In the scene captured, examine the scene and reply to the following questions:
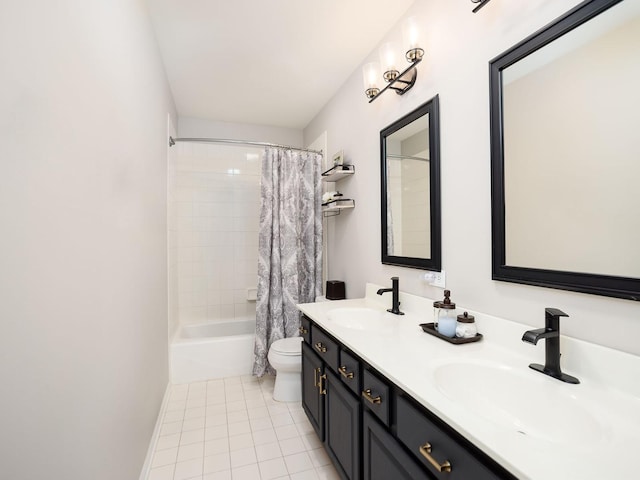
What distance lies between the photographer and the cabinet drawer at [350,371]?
1217 millimetres

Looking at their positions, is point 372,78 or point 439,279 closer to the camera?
point 439,279

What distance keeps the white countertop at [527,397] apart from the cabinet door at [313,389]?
441 mm

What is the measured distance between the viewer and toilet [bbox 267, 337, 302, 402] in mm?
2254

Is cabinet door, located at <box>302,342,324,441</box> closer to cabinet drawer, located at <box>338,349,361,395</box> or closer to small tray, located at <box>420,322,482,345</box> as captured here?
cabinet drawer, located at <box>338,349,361,395</box>

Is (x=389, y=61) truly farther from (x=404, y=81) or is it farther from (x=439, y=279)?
(x=439, y=279)

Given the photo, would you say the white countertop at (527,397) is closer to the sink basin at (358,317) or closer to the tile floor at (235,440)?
the sink basin at (358,317)

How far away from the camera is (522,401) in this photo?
0.90 meters

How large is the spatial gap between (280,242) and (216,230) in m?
1.08

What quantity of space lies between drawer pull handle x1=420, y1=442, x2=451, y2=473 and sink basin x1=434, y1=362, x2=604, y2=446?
5.5 inches

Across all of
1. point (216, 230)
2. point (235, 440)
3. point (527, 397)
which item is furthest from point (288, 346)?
point (527, 397)

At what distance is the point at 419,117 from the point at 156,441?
2447 millimetres

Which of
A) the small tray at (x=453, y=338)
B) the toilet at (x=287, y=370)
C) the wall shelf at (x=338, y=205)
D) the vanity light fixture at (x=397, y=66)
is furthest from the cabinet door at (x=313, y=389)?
the vanity light fixture at (x=397, y=66)

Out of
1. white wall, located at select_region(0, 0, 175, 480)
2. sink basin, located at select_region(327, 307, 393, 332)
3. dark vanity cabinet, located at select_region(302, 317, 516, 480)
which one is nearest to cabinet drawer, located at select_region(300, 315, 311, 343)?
dark vanity cabinet, located at select_region(302, 317, 516, 480)

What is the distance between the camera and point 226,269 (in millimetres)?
3412
